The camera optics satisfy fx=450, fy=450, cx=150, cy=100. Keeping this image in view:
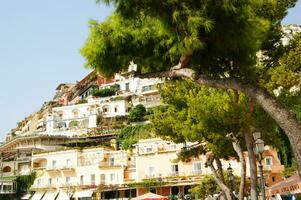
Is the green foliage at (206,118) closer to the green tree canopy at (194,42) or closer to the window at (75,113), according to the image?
the green tree canopy at (194,42)

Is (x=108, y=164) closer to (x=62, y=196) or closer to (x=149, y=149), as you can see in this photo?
(x=149, y=149)

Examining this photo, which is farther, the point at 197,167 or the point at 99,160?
the point at 99,160

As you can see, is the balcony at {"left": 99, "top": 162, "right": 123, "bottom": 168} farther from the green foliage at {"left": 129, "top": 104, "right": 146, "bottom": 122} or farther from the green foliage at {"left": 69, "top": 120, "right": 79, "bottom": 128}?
the green foliage at {"left": 69, "top": 120, "right": 79, "bottom": 128}

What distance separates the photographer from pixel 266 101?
9609 mm

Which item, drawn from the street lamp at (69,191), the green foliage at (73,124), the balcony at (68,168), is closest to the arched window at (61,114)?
the green foliage at (73,124)

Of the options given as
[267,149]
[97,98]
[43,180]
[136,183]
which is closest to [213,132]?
[267,149]

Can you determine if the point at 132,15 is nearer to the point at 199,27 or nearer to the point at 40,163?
the point at 199,27

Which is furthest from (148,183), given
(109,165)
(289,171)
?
(289,171)

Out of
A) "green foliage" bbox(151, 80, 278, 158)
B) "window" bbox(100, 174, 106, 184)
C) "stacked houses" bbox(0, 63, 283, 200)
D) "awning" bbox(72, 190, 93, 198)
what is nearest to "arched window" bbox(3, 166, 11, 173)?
"stacked houses" bbox(0, 63, 283, 200)

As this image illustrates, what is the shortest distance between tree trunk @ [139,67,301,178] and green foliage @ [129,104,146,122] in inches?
2509

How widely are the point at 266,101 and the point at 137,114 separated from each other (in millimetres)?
65724

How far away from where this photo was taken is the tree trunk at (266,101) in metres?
9.09

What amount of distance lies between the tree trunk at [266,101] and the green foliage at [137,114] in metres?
63.7

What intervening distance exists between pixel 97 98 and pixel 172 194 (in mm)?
39801
